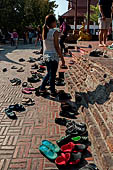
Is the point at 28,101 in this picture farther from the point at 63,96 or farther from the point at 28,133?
the point at 28,133

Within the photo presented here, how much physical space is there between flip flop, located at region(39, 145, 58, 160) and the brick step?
62 cm

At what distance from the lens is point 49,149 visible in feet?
9.47

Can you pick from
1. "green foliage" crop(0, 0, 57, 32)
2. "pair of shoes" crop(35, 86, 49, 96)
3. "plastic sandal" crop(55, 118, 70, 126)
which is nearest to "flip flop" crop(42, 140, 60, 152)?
"plastic sandal" crop(55, 118, 70, 126)

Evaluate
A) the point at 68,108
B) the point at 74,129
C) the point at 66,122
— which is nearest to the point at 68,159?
the point at 74,129

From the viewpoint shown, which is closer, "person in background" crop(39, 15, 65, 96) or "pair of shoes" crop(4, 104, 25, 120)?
"pair of shoes" crop(4, 104, 25, 120)

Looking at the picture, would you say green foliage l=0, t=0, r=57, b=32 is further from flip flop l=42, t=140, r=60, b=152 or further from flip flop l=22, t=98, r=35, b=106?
flip flop l=42, t=140, r=60, b=152

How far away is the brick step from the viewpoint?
102 inches

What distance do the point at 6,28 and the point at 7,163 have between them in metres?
29.9

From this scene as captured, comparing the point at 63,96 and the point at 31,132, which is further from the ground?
the point at 63,96

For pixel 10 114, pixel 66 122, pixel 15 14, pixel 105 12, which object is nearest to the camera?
pixel 66 122

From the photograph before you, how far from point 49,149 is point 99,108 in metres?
1.20

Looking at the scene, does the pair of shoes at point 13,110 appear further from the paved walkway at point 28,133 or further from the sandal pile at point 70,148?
the sandal pile at point 70,148

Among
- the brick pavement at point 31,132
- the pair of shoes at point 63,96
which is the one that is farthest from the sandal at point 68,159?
the pair of shoes at point 63,96

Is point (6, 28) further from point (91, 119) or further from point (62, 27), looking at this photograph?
point (91, 119)
